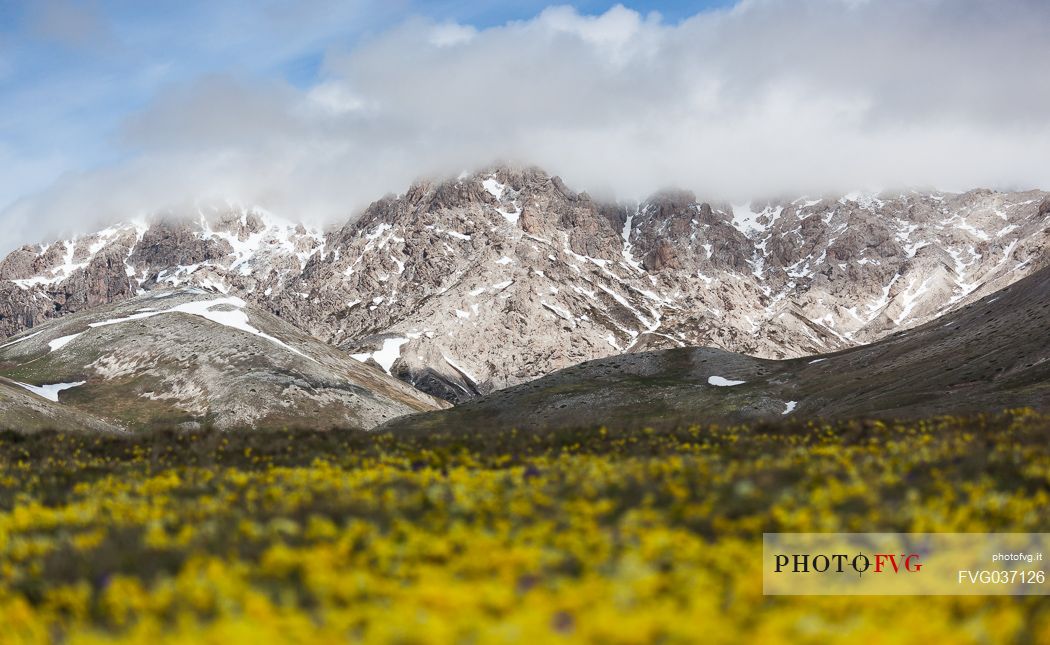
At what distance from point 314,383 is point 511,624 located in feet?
440

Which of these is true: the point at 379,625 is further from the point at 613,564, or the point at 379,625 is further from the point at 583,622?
the point at 613,564

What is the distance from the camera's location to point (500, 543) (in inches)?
350

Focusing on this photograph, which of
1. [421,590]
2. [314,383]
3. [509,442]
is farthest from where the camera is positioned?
[314,383]

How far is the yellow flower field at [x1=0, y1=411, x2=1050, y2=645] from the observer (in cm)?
653

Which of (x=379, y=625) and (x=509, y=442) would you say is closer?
(x=379, y=625)

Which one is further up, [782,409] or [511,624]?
[511,624]

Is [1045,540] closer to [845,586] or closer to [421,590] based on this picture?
[845,586]

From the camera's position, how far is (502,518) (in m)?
10.3

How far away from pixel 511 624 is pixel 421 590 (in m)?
1.33

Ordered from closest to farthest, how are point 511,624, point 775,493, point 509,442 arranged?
point 511,624, point 775,493, point 509,442

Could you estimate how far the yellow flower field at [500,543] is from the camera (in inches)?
257

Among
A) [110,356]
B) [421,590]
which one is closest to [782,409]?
[421,590]

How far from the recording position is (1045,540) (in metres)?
9.38

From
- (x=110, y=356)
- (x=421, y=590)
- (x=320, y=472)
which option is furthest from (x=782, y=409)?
(x=110, y=356)
